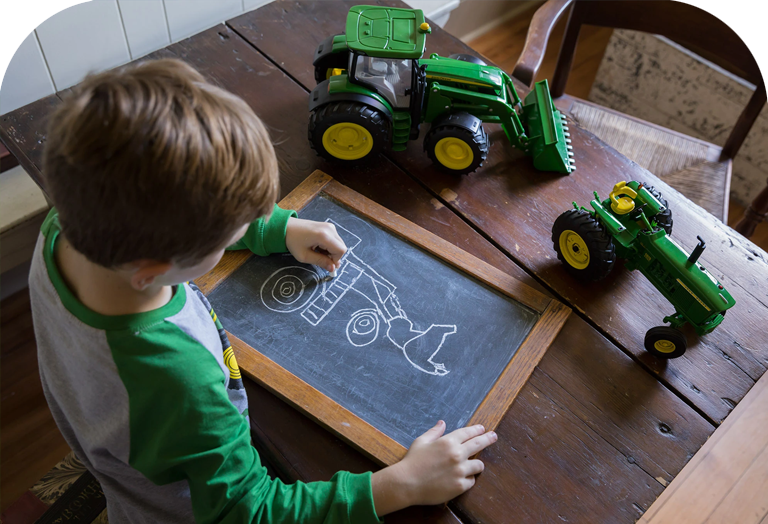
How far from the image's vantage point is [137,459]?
68 centimetres

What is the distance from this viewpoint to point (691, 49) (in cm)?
163

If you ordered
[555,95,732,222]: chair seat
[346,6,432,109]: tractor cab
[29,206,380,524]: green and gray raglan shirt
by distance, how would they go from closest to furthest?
1. [29,206,380,524]: green and gray raglan shirt
2. [346,6,432,109]: tractor cab
3. [555,95,732,222]: chair seat

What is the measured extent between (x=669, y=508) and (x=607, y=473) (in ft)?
2.82

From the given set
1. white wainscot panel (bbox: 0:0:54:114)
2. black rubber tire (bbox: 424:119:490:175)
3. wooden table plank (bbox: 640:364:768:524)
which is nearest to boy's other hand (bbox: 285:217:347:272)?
black rubber tire (bbox: 424:119:490:175)

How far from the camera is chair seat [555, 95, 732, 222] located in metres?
1.57

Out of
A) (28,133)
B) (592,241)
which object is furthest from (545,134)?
(28,133)

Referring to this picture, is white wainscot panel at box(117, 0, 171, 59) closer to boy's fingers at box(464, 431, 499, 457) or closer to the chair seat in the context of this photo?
the chair seat

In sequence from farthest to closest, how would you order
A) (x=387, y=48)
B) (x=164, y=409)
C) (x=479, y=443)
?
(x=387, y=48) < (x=479, y=443) < (x=164, y=409)

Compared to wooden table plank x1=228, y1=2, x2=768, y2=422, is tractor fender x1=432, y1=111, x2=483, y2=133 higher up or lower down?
higher up

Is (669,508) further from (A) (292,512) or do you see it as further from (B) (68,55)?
(B) (68,55)

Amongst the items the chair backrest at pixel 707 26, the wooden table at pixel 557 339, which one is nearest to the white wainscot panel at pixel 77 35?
the wooden table at pixel 557 339

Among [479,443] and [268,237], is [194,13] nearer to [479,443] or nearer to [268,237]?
[268,237]

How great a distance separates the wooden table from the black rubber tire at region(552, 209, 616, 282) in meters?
0.04

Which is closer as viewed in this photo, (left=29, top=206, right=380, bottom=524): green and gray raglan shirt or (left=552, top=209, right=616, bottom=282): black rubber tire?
(left=29, top=206, right=380, bottom=524): green and gray raglan shirt
